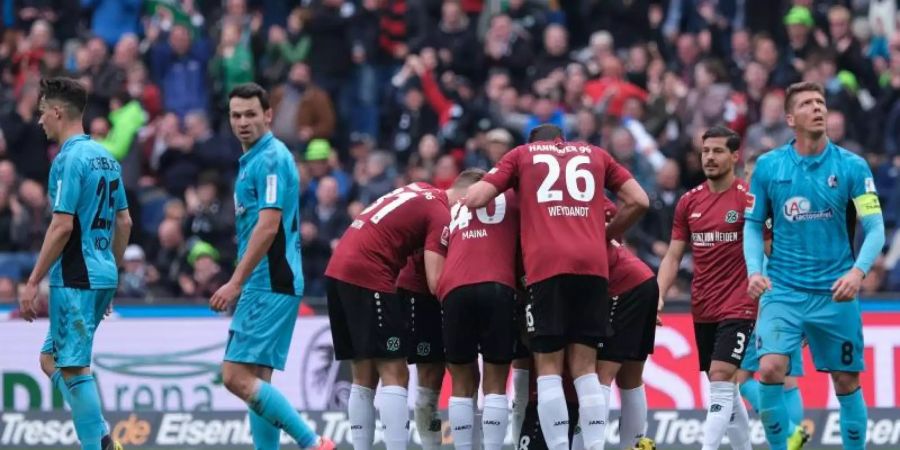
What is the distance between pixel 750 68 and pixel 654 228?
9.20ft

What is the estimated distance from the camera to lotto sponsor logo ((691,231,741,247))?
13602 millimetres

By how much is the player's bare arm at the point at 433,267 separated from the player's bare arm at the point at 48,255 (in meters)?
2.54

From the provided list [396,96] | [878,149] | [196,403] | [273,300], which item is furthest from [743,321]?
[396,96]

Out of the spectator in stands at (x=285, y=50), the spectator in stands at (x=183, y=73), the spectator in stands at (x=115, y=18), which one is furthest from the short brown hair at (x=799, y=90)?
the spectator in stands at (x=115, y=18)

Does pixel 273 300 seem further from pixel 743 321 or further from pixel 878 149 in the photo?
pixel 878 149

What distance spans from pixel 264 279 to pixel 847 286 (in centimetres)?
398

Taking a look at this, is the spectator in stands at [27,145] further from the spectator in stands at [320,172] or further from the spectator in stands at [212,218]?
the spectator in stands at [320,172]

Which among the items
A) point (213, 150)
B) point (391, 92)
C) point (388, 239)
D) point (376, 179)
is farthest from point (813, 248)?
point (391, 92)

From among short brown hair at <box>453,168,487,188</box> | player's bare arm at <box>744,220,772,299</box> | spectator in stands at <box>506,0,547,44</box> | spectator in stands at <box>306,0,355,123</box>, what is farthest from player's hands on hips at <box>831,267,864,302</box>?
spectator in stands at <box>306,0,355,123</box>

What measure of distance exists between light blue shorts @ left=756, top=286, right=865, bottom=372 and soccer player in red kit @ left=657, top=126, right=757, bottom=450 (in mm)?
Result: 689

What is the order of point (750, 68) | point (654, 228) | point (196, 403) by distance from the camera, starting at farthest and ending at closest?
1. point (750, 68)
2. point (654, 228)
3. point (196, 403)

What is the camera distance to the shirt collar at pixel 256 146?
12.7 meters

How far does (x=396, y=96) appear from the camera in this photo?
23.7m

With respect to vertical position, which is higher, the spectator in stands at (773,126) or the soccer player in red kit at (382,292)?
the spectator in stands at (773,126)
